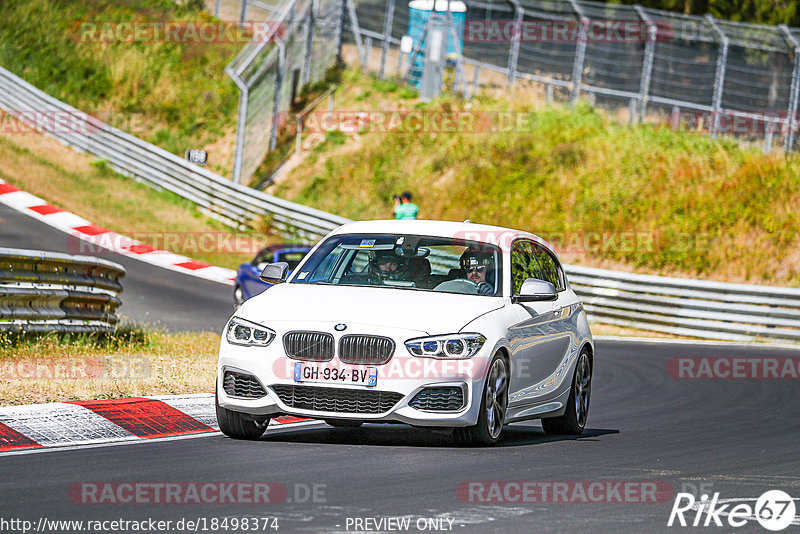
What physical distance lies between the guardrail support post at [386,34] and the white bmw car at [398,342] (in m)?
28.8

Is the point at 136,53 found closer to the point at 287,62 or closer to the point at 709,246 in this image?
the point at 287,62

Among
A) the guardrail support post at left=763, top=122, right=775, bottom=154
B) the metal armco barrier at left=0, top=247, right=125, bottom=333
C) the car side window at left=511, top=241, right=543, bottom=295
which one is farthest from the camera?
the guardrail support post at left=763, top=122, right=775, bottom=154

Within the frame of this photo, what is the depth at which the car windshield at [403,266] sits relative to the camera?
9844mm

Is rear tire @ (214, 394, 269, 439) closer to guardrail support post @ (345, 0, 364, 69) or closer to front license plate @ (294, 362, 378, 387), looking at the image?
front license plate @ (294, 362, 378, 387)

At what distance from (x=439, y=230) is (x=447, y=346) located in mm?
1754

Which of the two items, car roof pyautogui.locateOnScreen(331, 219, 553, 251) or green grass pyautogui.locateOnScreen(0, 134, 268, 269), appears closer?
car roof pyautogui.locateOnScreen(331, 219, 553, 251)

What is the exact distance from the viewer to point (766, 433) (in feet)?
37.3

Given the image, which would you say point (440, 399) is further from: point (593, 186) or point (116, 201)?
point (116, 201)

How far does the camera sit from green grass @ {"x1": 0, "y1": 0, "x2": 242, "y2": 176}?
134ft

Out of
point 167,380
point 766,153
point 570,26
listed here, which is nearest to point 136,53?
point 570,26

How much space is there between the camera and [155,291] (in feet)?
78.3

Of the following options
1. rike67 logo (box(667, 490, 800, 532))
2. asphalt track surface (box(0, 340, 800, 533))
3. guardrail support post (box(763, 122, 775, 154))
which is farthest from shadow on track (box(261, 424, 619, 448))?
guardrail support post (box(763, 122, 775, 154))

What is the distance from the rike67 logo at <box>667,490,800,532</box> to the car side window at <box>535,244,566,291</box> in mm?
3702

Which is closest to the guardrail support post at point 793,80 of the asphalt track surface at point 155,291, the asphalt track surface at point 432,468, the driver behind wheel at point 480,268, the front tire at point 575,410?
the asphalt track surface at point 155,291
